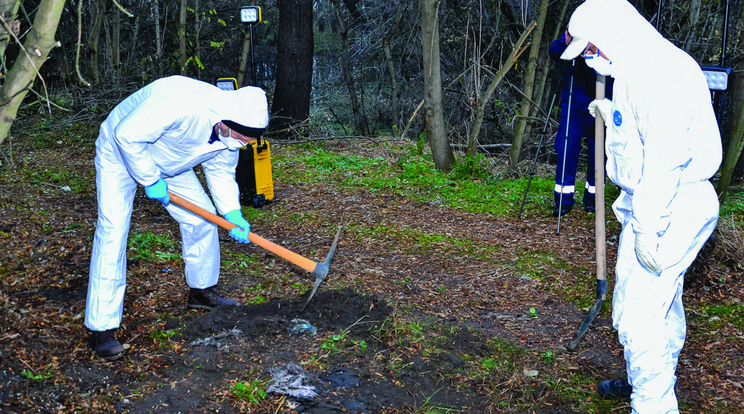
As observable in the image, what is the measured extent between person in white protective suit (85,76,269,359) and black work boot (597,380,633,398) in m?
2.38

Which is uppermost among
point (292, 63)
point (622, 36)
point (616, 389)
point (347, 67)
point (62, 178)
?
point (622, 36)

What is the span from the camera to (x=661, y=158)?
2570mm

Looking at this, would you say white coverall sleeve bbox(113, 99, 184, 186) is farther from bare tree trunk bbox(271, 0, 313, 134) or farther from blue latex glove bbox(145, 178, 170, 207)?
bare tree trunk bbox(271, 0, 313, 134)

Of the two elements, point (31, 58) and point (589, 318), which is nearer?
point (31, 58)

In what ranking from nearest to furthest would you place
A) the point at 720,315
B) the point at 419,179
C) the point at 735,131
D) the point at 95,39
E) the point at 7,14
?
1. the point at 7,14
2. the point at 720,315
3. the point at 735,131
4. the point at 419,179
5. the point at 95,39

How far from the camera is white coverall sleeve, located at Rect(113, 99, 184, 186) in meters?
3.23

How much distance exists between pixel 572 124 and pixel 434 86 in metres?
2.14

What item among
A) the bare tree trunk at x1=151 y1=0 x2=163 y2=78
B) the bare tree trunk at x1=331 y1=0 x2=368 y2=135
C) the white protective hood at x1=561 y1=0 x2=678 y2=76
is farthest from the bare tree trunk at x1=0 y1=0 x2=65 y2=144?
the bare tree trunk at x1=331 y1=0 x2=368 y2=135

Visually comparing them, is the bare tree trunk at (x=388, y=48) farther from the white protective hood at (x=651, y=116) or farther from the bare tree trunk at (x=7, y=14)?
the bare tree trunk at (x=7, y=14)

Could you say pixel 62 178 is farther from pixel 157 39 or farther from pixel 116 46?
pixel 116 46

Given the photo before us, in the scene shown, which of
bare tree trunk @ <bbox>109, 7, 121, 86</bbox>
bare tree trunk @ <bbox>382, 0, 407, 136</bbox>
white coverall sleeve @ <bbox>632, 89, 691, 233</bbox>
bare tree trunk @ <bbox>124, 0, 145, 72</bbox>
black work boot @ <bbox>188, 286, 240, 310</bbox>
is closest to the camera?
white coverall sleeve @ <bbox>632, 89, 691, 233</bbox>

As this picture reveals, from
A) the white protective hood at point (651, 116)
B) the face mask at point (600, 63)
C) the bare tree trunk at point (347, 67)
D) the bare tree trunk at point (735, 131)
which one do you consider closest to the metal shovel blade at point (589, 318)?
the white protective hood at point (651, 116)

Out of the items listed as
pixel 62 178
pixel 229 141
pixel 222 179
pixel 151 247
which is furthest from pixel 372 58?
pixel 229 141

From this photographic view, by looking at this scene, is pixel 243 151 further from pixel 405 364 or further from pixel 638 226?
pixel 638 226
